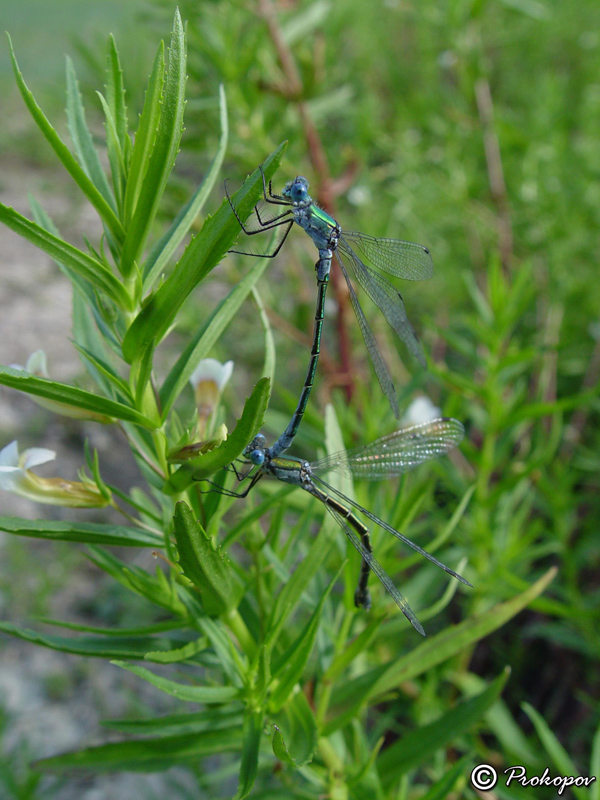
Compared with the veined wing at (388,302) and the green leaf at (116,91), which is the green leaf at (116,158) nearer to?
the green leaf at (116,91)

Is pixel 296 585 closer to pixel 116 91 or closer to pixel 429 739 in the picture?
pixel 429 739

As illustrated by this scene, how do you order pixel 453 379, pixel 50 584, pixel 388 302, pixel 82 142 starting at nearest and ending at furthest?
1. pixel 82 142
2. pixel 388 302
3. pixel 453 379
4. pixel 50 584

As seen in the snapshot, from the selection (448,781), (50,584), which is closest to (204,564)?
(448,781)

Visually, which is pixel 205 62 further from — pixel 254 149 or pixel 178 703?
pixel 178 703

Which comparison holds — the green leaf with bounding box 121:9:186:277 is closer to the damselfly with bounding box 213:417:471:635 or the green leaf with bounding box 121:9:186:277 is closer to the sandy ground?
the damselfly with bounding box 213:417:471:635

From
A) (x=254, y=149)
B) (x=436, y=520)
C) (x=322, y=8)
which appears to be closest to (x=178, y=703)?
(x=436, y=520)

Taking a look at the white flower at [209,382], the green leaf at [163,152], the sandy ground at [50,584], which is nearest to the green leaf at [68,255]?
the green leaf at [163,152]
